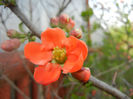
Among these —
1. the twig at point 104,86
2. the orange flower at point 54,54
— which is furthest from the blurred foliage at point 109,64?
the orange flower at point 54,54

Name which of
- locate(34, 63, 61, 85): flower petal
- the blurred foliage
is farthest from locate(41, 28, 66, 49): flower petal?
the blurred foliage

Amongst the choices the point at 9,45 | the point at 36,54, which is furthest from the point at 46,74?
the point at 9,45

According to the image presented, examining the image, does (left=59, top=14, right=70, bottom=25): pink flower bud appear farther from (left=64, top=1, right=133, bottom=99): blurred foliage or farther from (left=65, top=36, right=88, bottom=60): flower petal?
(left=64, top=1, right=133, bottom=99): blurred foliage

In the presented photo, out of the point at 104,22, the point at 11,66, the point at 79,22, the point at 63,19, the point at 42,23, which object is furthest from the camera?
the point at 79,22

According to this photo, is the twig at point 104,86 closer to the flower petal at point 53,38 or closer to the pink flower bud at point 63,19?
the flower petal at point 53,38

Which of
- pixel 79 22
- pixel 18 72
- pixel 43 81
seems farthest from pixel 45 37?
pixel 79 22

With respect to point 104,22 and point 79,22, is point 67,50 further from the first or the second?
point 79,22
